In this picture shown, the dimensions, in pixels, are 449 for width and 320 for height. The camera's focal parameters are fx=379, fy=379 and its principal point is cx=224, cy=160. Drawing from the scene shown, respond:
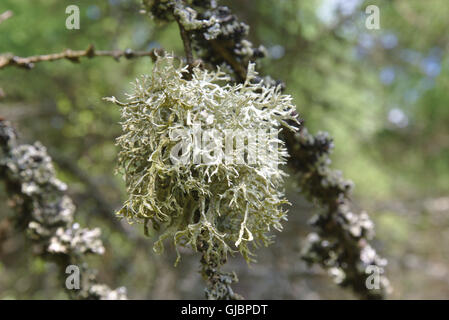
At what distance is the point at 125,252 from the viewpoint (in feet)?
10.8

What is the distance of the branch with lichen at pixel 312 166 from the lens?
3.34ft

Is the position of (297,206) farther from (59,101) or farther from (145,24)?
(59,101)

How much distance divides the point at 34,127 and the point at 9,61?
2097 millimetres

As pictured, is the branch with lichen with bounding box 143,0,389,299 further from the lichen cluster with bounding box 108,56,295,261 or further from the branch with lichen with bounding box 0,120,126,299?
the branch with lichen with bounding box 0,120,126,299

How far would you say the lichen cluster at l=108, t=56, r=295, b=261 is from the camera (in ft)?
2.74

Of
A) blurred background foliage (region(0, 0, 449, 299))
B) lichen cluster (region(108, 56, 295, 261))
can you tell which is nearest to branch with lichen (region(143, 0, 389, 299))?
lichen cluster (region(108, 56, 295, 261))

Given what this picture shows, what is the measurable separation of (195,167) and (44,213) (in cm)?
70

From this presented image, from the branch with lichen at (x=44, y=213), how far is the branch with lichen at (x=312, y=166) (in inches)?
24.8

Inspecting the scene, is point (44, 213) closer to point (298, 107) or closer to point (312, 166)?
point (312, 166)

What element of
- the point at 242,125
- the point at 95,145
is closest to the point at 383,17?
the point at 95,145

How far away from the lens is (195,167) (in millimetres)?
811

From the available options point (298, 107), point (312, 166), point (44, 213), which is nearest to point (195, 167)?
point (312, 166)

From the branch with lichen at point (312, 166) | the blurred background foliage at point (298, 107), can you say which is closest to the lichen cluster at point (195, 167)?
the branch with lichen at point (312, 166)

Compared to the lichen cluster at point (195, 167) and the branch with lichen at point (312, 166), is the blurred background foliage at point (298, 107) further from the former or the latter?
the lichen cluster at point (195, 167)
